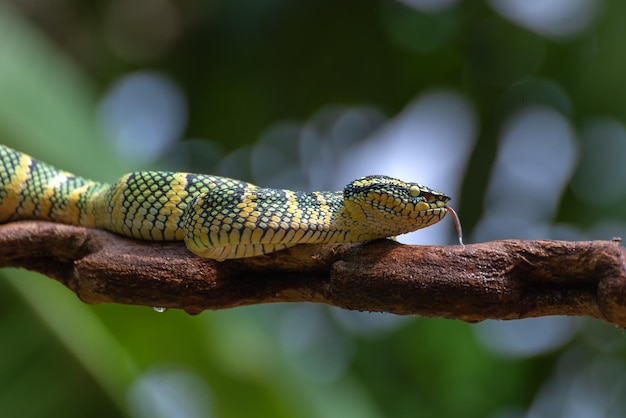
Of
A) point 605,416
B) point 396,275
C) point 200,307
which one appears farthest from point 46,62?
point 605,416

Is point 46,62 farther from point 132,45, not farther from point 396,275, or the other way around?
point 396,275

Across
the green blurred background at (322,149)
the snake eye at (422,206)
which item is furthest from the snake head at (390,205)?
the green blurred background at (322,149)

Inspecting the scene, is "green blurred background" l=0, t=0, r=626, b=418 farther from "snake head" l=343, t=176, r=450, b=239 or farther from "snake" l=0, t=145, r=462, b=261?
"snake head" l=343, t=176, r=450, b=239

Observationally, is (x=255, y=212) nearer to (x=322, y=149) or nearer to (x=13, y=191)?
(x=13, y=191)

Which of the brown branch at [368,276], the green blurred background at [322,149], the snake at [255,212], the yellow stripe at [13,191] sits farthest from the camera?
the green blurred background at [322,149]

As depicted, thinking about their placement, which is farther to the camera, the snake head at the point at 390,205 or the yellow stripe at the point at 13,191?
the yellow stripe at the point at 13,191

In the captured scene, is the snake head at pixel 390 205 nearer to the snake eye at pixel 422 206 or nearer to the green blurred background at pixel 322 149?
the snake eye at pixel 422 206
